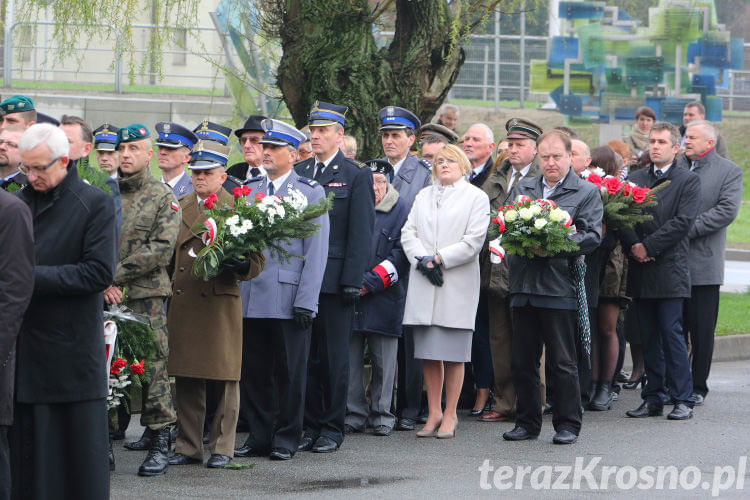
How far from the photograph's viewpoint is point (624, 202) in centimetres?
1037

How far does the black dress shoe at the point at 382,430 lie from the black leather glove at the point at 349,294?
46.0 inches

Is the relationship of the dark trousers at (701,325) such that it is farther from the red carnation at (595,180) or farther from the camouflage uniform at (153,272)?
the camouflage uniform at (153,272)

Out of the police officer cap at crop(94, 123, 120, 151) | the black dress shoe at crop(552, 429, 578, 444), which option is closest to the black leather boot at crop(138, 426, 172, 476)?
the police officer cap at crop(94, 123, 120, 151)

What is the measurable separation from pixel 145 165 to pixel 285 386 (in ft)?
5.63

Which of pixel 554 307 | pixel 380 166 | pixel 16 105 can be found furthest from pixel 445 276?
pixel 16 105

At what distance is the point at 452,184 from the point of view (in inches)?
389

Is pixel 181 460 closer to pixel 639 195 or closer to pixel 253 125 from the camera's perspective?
pixel 253 125

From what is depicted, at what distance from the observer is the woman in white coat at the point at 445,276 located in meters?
9.70

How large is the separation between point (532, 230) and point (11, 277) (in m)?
4.29

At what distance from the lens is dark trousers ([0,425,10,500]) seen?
5.73 m

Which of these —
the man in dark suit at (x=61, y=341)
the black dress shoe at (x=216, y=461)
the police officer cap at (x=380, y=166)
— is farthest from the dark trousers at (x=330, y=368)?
the man in dark suit at (x=61, y=341)

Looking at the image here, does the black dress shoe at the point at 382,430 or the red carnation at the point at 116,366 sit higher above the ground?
the red carnation at the point at 116,366

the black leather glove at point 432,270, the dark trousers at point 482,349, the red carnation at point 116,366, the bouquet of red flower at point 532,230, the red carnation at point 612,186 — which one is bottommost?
the dark trousers at point 482,349

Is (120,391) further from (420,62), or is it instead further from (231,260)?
(420,62)
